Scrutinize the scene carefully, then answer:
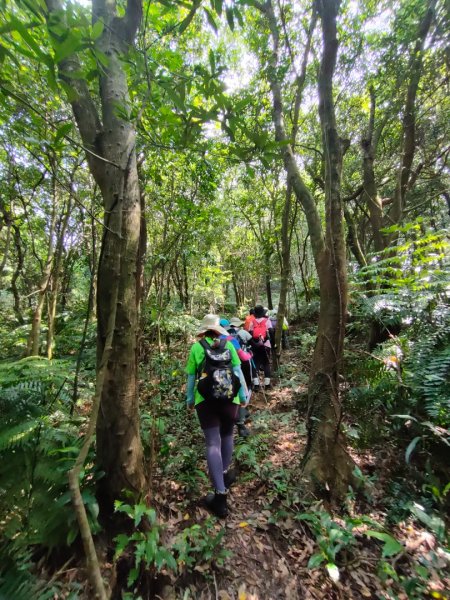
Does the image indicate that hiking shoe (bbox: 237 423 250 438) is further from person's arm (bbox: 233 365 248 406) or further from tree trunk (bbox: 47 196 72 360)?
tree trunk (bbox: 47 196 72 360)

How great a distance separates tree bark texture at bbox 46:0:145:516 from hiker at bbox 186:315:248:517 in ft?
3.41

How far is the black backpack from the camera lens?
3.29m

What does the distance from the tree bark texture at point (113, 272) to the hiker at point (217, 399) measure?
1.04 m

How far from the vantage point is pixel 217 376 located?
3332mm

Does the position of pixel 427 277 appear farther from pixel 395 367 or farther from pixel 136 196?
pixel 136 196

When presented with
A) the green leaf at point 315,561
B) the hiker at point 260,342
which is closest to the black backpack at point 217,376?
the green leaf at point 315,561

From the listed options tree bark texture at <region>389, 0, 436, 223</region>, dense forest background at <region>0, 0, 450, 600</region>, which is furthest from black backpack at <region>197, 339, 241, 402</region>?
tree bark texture at <region>389, 0, 436, 223</region>

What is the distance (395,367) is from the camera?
3.75 meters

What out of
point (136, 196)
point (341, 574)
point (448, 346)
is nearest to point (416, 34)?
point (448, 346)

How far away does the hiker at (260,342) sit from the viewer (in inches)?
272

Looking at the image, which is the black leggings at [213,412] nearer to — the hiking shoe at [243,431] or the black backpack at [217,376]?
the black backpack at [217,376]

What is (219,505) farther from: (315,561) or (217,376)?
(217,376)

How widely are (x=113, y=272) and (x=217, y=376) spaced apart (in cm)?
174

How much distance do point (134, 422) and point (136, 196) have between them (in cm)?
190
